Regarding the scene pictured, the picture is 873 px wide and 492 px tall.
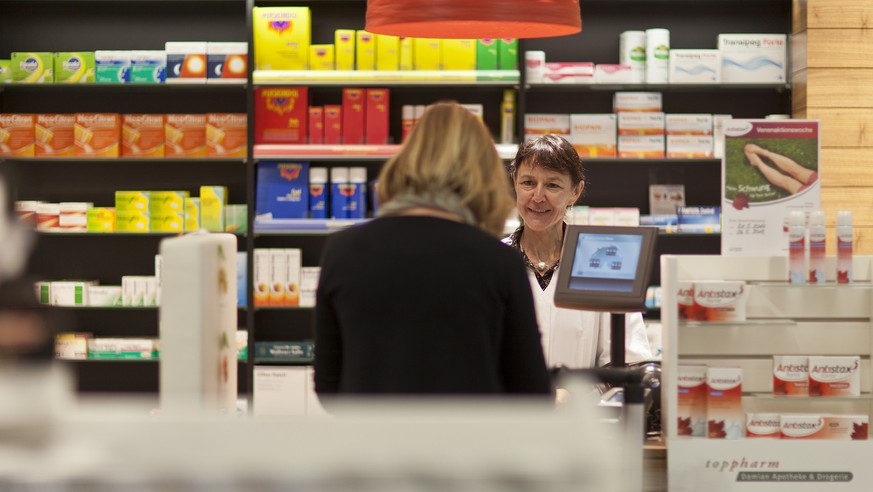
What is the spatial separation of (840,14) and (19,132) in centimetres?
451

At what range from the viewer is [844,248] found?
8.65ft

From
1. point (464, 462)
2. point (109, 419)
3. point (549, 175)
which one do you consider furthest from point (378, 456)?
point (549, 175)

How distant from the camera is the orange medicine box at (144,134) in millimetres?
5809

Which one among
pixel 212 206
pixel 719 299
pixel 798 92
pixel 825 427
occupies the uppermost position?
pixel 798 92

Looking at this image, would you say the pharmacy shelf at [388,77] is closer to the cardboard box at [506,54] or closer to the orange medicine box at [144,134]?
the cardboard box at [506,54]

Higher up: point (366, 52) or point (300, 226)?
point (366, 52)

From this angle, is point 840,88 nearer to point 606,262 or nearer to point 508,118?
point 508,118

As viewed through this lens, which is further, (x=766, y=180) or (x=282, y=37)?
(x=282, y=37)

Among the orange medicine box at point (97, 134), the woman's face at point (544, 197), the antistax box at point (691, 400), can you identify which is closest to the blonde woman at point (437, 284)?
the antistax box at point (691, 400)

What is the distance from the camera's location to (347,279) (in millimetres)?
1857

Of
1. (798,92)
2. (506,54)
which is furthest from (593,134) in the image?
(798,92)

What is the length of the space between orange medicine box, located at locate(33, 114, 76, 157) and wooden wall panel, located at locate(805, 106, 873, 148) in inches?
159

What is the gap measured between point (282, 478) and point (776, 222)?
2.33m

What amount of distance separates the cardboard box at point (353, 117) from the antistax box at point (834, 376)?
3.51 m
